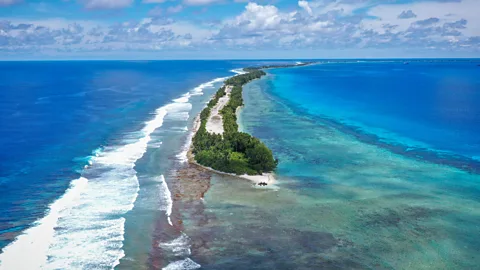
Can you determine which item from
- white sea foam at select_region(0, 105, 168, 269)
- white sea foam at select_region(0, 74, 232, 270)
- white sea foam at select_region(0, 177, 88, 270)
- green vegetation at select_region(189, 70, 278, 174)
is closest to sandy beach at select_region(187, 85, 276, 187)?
green vegetation at select_region(189, 70, 278, 174)

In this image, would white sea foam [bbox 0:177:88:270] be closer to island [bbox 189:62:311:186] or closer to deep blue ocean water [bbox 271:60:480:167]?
island [bbox 189:62:311:186]

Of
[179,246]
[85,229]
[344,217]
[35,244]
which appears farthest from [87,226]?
[344,217]

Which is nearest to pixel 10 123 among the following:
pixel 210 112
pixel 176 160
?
pixel 210 112

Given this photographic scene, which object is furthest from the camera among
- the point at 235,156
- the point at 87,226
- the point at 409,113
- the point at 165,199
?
the point at 409,113

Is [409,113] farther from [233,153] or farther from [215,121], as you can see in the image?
[233,153]

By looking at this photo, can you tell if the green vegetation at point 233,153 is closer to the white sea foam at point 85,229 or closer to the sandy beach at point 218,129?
the sandy beach at point 218,129

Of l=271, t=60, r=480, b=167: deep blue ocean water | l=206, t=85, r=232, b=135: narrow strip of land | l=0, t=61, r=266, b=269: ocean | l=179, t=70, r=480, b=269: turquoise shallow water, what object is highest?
l=206, t=85, r=232, b=135: narrow strip of land

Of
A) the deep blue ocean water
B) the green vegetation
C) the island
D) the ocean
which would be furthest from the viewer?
the deep blue ocean water
